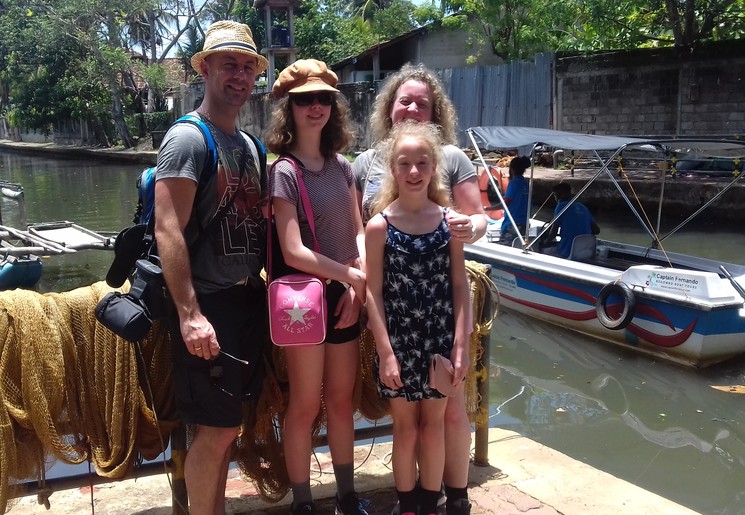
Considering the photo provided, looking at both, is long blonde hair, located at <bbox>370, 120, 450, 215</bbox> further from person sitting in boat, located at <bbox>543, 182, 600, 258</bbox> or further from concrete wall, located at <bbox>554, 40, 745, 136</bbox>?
concrete wall, located at <bbox>554, 40, 745, 136</bbox>

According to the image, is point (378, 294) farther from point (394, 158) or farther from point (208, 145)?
point (208, 145)

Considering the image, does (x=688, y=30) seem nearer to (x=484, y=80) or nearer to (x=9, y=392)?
(x=484, y=80)

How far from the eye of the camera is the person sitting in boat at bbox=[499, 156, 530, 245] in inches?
372

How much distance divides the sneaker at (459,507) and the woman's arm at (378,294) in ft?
2.00

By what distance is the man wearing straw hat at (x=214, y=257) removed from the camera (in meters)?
2.46

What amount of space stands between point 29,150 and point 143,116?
13.3m

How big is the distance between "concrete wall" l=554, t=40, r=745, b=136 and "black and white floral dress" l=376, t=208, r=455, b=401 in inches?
584

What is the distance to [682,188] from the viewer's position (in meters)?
14.6

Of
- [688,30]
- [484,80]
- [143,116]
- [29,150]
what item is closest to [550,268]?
[688,30]

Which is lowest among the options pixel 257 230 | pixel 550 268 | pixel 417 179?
pixel 550 268

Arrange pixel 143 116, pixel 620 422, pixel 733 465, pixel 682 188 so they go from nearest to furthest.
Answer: pixel 733 465 < pixel 620 422 < pixel 682 188 < pixel 143 116

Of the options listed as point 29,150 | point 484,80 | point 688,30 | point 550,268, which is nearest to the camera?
point 550,268

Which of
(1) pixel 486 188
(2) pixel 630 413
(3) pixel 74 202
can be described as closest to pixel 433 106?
(2) pixel 630 413

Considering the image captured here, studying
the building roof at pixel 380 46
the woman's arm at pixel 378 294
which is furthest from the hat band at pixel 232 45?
the building roof at pixel 380 46
